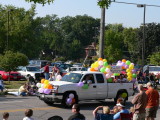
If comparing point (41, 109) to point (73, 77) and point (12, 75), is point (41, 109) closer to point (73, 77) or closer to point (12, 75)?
point (73, 77)

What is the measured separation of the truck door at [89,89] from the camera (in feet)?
57.8

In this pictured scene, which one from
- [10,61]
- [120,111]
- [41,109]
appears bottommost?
[41,109]

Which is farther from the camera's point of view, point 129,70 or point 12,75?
point 12,75

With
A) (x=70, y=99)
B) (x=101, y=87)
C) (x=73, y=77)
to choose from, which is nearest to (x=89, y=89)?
(x=101, y=87)

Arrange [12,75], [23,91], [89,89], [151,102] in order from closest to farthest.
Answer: [151,102], [89,89], [23,91], [12,75]

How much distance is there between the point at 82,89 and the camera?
57.7 feet

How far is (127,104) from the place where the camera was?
19531mm

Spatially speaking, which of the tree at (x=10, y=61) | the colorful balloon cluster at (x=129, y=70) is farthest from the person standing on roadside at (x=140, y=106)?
the tree at (x=10, y=61)

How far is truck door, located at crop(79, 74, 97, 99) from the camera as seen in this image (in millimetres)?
17625

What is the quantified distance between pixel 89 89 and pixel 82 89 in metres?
0.42

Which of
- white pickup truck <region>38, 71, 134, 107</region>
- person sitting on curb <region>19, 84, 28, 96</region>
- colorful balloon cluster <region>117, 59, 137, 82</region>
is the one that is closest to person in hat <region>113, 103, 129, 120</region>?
white pickup truck <region>38, 71, 134, 107</region>

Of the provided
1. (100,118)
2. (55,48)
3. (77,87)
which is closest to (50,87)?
(77,87)

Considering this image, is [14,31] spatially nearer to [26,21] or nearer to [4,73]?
[26,21]

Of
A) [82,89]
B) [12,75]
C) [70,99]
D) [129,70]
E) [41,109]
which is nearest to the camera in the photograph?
[41,109]
